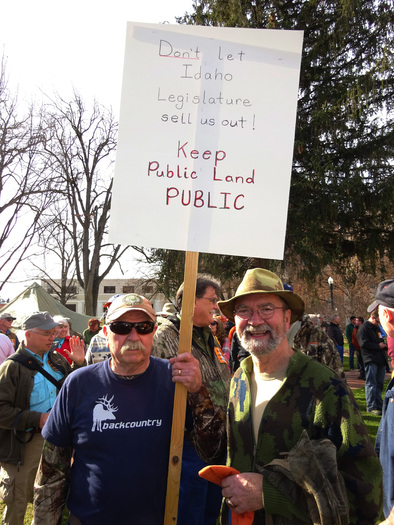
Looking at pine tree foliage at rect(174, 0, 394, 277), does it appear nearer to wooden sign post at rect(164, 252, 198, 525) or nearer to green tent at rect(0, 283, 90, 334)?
green tent at rect(0, 283, 90, 334)

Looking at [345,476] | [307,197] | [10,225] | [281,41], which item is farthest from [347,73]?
[345,476]

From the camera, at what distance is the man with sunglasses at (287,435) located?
178 centimetres

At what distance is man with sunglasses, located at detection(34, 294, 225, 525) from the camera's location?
7.47ft

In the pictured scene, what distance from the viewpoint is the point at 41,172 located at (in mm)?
17562

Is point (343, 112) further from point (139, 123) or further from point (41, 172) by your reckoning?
point (139, 123)

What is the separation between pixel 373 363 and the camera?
9312 millimetres

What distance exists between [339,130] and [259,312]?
14.2 m

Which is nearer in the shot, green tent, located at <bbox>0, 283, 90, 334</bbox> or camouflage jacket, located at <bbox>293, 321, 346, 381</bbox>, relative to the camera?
camouflage jacket, located at <bbox>293, 321, 346, 381</bbox>

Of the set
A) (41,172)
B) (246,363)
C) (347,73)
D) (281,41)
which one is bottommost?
(246,363)

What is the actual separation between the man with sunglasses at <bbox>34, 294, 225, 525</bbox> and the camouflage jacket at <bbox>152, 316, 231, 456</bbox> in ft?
3.27

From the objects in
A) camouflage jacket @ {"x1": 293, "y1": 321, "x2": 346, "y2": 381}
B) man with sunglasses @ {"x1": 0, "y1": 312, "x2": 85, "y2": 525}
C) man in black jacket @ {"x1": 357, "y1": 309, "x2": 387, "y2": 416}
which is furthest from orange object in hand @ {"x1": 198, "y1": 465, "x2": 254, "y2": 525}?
man in black jacket @ {"x1": 357, "y1": 309, "x2": 387, "y2": 416}

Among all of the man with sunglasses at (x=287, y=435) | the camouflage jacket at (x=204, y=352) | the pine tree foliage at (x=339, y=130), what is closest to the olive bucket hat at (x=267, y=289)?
the man with sunglasses at (x=287, y=435)

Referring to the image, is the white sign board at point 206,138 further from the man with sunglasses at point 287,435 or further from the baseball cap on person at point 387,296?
the baseball cap on person at point 387,296

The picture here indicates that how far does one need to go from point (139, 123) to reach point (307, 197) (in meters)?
13.4
